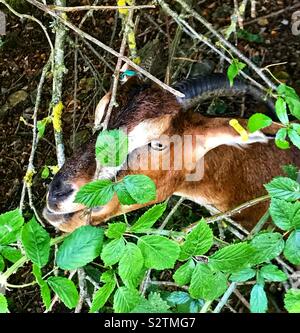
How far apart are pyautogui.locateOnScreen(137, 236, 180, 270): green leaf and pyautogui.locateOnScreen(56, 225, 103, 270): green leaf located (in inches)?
5.8

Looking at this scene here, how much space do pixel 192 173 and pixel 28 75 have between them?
2.49 meters

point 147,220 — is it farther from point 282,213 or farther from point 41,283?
point 282,213

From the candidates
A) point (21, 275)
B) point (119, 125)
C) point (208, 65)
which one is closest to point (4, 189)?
point (21, 275)

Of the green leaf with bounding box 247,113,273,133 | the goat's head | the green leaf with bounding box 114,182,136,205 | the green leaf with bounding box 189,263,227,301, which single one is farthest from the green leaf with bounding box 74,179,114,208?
the goat's head

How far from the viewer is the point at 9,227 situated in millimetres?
1890

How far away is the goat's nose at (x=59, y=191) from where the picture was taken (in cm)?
294

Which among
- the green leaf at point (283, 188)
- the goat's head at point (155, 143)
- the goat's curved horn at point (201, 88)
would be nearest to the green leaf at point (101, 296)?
the green leaf at point (283, 188)

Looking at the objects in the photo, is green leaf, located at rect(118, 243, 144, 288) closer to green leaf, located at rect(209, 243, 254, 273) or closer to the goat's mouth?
green leaf, located at rect(209, 243, 254, 273)

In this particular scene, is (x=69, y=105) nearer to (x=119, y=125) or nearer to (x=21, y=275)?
(x=21, y=275)

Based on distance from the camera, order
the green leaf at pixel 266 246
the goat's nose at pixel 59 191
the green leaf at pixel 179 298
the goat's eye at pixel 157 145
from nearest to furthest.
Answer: the green leaf at pixel 266 246 → the green leaf at pixel 179 298 → the goat's nose at pixel 59 191 → the goat's eye at pixel 157 145

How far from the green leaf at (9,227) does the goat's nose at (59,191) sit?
3.39 ft

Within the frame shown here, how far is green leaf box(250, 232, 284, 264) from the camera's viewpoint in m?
2.12

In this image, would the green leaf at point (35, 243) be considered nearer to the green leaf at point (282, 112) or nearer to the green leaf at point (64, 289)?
the green leaf at point (64, 289)

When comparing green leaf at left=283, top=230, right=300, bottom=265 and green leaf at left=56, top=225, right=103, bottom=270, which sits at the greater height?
green leaf at left=56, top=225, right=103, bottom=270
